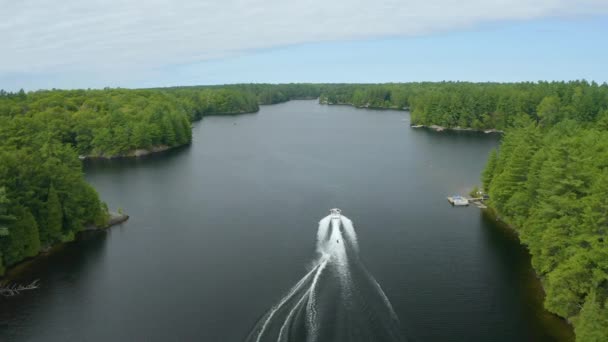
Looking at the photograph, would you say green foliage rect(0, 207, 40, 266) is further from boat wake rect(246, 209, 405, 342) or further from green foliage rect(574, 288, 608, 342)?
green foliage rect(574, 288, 608, 342)

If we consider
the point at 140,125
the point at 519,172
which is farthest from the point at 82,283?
the point at 140,125

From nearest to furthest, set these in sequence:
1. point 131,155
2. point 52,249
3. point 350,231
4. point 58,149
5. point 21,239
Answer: point 21,239
point 52,249
point 350,231
point 58,149
point 131,155

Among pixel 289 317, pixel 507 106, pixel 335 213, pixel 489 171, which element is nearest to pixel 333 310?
pixel 289 317

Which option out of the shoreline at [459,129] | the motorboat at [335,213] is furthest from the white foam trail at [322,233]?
the shoreline at [459,129]

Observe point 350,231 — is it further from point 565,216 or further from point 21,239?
point 21,239

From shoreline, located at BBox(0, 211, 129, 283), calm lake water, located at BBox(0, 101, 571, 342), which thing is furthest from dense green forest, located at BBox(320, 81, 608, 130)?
shoreline, located at BBox(0, 211, 129, 283)

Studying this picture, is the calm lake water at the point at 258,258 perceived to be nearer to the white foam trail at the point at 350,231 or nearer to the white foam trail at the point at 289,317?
the white foam trail at the point at 350,231
